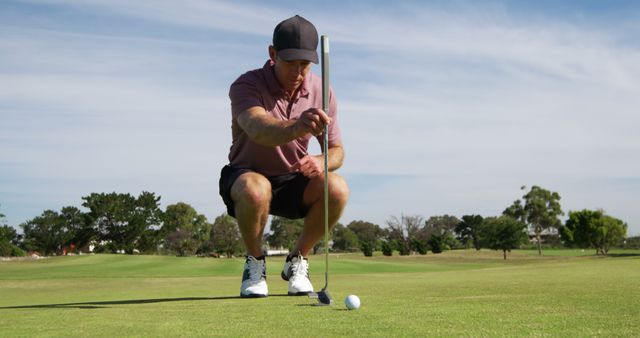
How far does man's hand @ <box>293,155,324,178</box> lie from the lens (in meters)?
5.61

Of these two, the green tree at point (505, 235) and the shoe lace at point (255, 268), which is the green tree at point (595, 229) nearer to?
the green tree at point (505, 235)

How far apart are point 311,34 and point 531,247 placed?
107811 millimetres

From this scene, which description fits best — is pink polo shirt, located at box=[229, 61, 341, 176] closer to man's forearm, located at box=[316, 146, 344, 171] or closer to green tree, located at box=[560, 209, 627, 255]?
man's forearm, located at box=[316, 146, 344, 171]

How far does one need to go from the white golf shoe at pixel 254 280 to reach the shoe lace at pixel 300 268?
359 mm

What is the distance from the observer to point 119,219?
9169cm

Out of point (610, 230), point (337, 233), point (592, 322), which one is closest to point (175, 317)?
point (592, 322)

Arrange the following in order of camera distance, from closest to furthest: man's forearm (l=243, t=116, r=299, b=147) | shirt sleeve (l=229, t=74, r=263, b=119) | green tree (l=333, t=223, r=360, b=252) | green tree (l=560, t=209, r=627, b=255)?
man's forearm (l=243, t=116, r=299, b=147), shirt sleeve (l=229, t=74, r=263, b=119), green tree (l=560, t=209, r=627, b=255), green tree (l=333, t=223, r=360, b=252)

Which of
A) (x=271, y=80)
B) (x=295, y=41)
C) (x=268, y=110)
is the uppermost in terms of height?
(x=295, y=41)

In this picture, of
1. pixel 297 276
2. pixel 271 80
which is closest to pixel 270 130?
pixel 271 80

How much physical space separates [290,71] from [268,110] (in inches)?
17.1

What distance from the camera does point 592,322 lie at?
10.6 feet

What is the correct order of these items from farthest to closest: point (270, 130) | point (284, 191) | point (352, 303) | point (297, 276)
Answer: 1. point (284, 191)
2. point (297, 276)
3. point (270, 130)
4. point (352, 303)

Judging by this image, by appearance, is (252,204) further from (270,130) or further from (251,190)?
(270,130)

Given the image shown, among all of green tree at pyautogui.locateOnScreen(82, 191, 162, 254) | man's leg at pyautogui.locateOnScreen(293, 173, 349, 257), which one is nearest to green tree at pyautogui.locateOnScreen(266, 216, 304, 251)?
green tree at pyautogui.locateOnScreen(82, 191, 162, 254)
